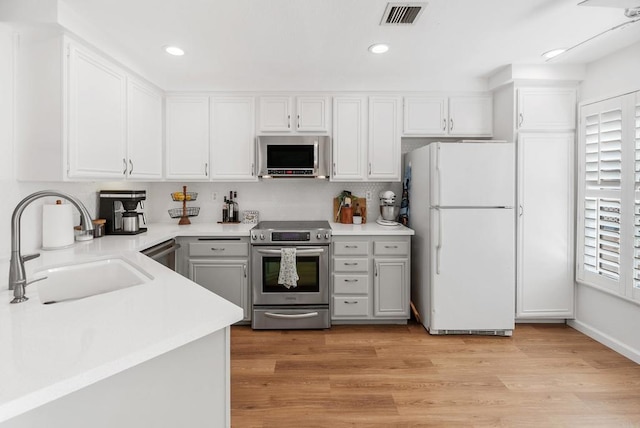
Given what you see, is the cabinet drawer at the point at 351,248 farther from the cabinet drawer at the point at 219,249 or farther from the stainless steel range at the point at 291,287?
the cabinet drawer at the point at 219,249

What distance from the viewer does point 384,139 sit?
3.41 meters

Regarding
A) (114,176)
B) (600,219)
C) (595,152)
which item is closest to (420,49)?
(595,152)

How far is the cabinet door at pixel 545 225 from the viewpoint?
2996mm

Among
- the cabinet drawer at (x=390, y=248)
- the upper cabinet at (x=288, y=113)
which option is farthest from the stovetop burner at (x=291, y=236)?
the upper cabinet at (x=288, y=113)

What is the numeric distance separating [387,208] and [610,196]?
1850 millimetres

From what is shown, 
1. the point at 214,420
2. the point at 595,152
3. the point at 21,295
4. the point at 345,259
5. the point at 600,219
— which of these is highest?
the point at 595,152

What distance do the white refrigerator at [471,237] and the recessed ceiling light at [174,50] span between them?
2255mm

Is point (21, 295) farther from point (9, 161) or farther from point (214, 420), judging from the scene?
point (9, 161)

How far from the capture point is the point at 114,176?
2.58 meters

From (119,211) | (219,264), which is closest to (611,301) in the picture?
(219,264)

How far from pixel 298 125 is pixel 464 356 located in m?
2.60

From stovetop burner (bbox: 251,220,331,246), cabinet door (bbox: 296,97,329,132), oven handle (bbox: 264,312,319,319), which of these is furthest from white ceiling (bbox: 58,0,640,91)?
oven handle (bbox: 264,312,319,319)

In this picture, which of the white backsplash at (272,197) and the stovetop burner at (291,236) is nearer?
the stovetop burner at (291,236)

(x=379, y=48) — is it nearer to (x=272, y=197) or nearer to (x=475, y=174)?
(x=475, y=174)
